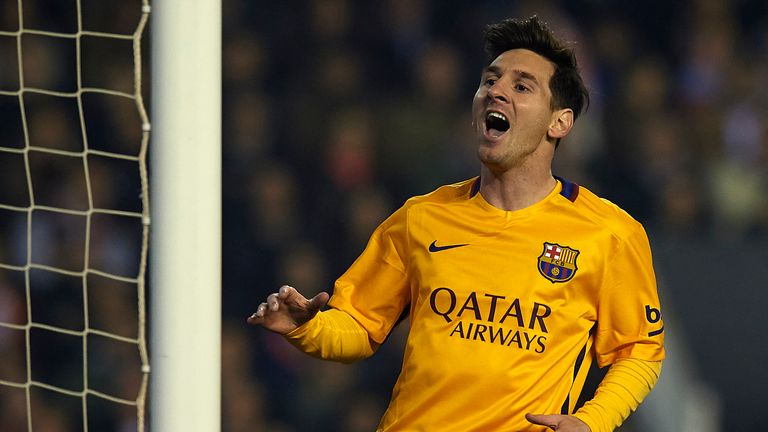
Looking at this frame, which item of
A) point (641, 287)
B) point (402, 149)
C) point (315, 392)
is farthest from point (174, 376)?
point (402, 149)

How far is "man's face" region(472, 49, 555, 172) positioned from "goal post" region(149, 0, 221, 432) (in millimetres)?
758

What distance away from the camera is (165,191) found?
9.15ft

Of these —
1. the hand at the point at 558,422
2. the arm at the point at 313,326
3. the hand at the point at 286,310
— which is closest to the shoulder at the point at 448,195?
the arm at the point at 313,326

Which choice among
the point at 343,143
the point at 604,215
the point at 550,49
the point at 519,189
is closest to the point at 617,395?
the point at 604,215

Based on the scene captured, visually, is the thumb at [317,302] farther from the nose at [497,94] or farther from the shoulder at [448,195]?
the nose at [497,94]

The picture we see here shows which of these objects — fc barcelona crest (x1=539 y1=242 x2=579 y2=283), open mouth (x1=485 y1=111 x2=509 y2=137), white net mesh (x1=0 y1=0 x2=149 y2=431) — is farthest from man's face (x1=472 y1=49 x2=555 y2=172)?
white net mesh (x1=0 y1=0 x2=149 y2=431)

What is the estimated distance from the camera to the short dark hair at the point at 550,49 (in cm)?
330

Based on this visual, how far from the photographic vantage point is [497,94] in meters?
3.21

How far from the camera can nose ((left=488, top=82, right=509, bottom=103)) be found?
10.5ft

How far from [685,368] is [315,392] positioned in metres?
1.83

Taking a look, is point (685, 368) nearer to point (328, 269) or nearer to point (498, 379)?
point (328, 269)

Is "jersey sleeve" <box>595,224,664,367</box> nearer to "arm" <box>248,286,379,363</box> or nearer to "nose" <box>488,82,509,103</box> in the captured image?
"nose" <box>488,82,509,103</box>

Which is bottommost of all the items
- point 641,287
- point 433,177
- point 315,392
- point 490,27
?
point 315,392

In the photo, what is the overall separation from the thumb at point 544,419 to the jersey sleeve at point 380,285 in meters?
0.57
